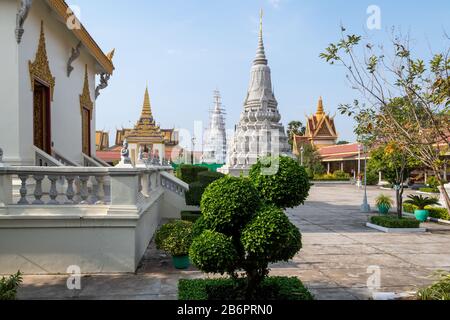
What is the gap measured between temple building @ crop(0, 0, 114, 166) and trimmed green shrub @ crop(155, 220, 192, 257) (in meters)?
3.36

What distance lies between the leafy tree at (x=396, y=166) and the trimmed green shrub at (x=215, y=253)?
10092 millimetres

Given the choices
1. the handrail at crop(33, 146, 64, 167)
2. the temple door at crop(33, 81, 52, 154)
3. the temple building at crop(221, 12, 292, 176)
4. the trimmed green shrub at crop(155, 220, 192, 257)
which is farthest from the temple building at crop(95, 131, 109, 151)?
the trimmed green shrub at crop(155, 220, 192, 257)

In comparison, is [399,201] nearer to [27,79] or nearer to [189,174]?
[189,174]

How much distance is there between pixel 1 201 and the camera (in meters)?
6.15

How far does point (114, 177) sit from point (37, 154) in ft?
9.86

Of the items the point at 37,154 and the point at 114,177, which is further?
the point at 37,154

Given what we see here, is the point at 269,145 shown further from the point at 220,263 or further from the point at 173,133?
the point at 173,133

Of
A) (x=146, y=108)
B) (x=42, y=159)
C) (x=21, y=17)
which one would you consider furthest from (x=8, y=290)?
(x=146, y=108)

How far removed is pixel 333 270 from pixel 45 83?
7.65m

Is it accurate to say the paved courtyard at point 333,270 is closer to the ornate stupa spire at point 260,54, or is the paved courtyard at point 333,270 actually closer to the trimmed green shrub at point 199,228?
the trimmed green shrub at point 199,228

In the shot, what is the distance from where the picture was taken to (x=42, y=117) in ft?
29.9

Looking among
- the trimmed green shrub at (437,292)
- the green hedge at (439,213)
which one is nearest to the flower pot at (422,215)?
the green hedge at (439,213)

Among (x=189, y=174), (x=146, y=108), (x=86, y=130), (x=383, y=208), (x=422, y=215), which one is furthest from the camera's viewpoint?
(x=146, y=108)
